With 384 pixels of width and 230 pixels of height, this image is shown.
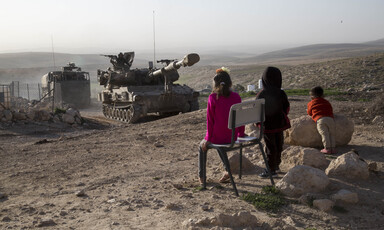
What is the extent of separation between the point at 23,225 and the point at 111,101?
1494cm

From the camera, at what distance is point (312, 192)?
17.8ft

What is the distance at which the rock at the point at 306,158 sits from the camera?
6.48 meters

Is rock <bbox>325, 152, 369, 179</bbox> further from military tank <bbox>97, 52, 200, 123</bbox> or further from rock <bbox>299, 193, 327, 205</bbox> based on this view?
military tank <bbox>97, 52, 200, 123</bbox>

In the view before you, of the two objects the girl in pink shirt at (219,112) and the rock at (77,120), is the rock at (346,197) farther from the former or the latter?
the rock at (77,120)

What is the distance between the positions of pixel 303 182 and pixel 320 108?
8.11 feet

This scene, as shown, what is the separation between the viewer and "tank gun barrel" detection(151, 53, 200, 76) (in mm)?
14016

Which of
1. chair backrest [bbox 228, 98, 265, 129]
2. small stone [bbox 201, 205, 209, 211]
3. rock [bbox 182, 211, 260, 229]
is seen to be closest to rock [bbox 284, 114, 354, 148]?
chair backrest [bbox 228, 98, 265, 129]

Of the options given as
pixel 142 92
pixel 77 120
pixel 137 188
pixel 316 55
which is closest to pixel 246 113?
pixel 137 188

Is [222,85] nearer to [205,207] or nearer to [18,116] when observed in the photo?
[205,207]

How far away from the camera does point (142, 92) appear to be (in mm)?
17719

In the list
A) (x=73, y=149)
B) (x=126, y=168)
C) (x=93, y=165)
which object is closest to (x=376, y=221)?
(x=126, y=168)

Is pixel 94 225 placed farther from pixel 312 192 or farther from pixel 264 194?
pixel 312 192

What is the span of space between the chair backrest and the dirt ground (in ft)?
2.97

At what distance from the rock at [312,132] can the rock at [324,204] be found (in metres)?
2.96
